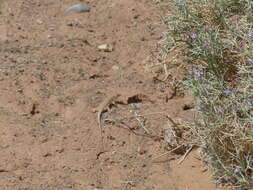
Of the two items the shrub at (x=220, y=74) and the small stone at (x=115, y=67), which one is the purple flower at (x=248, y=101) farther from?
the small stone at (x=115, y=67)

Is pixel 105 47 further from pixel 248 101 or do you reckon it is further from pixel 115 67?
pixel 248 101

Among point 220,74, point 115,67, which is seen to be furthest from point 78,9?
point 220,74

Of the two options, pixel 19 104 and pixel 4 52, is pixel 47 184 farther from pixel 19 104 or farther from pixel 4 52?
pixel 4 52

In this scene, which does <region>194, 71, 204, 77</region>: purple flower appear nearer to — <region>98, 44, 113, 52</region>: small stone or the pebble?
<region>98, 44, 113, 52</region>: small stone

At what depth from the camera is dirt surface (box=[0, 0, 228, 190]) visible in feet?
10.4

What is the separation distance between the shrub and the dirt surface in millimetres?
189

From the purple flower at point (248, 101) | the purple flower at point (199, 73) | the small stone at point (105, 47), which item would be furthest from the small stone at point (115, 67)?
the purple flower at point (248, 101)

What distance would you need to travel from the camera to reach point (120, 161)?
3277 mm

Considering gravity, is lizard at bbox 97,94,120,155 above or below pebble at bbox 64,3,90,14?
below

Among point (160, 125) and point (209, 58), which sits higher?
point (209, 58)

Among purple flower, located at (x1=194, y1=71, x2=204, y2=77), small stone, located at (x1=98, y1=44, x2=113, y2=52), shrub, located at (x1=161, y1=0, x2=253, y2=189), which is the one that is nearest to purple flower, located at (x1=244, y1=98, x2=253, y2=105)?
shrub, located at (x1=161, y1=0, x2=253, y2=189)

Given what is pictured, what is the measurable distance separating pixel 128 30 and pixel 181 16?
1.96 feet

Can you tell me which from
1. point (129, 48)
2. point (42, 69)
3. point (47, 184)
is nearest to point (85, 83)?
point (42, 69)

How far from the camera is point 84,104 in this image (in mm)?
3686
